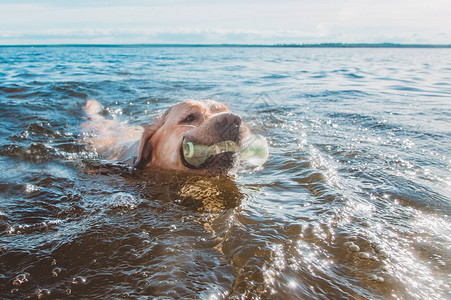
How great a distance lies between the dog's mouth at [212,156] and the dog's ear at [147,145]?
2.64ft

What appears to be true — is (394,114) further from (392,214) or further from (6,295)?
(6,295)

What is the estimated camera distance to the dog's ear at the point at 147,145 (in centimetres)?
430

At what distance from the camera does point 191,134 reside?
3.29 meters

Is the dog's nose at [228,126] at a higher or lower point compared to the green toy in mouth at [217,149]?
higher

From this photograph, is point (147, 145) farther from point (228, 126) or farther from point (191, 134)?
point (228, 126)

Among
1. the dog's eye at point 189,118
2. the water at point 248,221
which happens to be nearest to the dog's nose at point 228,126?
the water at point 248,221

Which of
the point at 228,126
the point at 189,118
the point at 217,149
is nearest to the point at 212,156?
the point at 217,149

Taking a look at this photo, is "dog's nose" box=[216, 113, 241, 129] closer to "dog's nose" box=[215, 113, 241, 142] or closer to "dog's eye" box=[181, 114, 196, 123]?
"dog's nose" box=[215, 113, 241, 142]

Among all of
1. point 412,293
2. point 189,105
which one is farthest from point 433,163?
point 189,105

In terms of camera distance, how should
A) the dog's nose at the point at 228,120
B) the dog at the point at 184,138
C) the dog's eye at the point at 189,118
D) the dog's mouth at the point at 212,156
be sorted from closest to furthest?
the dog's nose at the point at 228,120 → the dog at the point at 184,138 → the dog's mouth at the point at 212,156 → the dog's eye at the point at 189,118

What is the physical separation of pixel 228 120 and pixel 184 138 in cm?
58

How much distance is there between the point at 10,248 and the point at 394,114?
725 centimetres

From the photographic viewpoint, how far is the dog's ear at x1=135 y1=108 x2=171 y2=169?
4.30m

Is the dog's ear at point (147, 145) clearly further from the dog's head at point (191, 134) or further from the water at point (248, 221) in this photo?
the water at point (248, 221)
